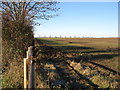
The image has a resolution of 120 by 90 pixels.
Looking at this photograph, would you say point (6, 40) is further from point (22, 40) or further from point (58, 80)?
point (58, 80)

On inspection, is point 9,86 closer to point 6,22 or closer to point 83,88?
point 83,88

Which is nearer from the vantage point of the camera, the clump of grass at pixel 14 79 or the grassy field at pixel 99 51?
the clump of grass at pixel 14 79

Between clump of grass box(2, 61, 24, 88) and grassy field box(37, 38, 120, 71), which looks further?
grassy field box(37, 38, 120, 71)

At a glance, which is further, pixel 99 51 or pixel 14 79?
pixel 99 51

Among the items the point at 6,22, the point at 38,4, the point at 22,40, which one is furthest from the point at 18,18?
the point at 38,4

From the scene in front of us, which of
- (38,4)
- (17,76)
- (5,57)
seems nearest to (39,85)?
(17,76)

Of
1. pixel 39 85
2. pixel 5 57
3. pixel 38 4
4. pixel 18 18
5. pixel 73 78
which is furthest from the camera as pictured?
pixel 38 4

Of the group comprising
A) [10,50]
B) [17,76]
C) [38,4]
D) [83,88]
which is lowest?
[83,88]

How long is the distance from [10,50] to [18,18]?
2715 millimetres

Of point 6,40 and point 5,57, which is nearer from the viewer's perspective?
point 5,57

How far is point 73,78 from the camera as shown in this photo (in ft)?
23.9

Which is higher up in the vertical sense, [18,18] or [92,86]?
[18,18]

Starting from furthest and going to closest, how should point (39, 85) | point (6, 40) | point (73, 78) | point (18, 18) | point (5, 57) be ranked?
point (18, 18), point (6, 40), point (5, 57), point (73, 78), point (39, 85)

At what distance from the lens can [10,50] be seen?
9.28 meters
